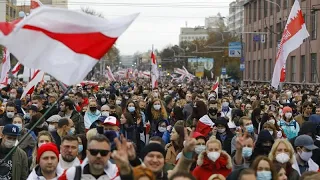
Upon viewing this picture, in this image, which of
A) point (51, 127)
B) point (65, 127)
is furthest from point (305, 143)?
point (51, 127)

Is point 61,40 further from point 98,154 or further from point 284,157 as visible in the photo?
point 284,157

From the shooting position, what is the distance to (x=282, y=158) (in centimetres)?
751

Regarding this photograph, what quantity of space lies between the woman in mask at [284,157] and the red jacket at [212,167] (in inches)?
22.2

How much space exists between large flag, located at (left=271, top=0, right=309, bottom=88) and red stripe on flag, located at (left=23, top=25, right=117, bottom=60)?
34.8ft

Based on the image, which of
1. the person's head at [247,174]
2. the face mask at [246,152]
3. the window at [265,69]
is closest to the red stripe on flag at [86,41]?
the person's head at [247,174]

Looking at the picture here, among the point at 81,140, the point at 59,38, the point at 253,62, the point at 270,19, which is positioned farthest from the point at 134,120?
the point at 253,62

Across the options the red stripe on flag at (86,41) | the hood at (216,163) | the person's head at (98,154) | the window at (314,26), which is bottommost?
the hood at (216,163)

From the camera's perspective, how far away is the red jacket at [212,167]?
735 cm

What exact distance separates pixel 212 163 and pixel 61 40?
2.22 metres

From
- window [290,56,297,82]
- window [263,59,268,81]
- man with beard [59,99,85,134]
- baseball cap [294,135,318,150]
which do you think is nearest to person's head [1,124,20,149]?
baseball cap [294,135,318,150]

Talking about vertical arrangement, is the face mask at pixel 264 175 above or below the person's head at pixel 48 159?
below

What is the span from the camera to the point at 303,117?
1399cm

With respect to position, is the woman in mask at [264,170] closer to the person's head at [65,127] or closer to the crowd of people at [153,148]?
the crowd of people at [153,148]

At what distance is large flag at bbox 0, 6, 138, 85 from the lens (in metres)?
6.12
